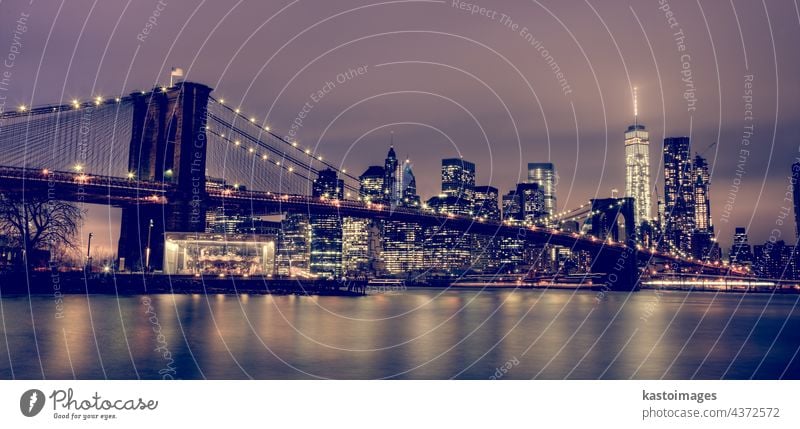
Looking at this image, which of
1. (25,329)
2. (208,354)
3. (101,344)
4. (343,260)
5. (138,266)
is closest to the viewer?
(208,354)

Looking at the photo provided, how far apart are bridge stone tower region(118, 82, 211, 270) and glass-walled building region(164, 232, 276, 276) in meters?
0.98

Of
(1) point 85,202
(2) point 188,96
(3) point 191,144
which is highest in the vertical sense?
(2) point 188,96

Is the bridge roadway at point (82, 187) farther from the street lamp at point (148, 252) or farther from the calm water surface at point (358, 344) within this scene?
the calm water surface at point (358, 344)

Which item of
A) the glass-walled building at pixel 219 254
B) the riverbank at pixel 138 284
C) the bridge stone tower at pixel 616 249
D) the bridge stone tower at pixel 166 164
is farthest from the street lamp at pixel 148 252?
the bridge stone tower at pixel 616 249

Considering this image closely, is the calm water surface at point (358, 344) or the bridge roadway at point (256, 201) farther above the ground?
the bridge roadway at point (256, 201)

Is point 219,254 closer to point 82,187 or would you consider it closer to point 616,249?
point 82,187

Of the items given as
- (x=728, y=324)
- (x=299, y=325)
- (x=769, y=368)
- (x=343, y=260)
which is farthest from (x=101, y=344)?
(x=343, y=260)

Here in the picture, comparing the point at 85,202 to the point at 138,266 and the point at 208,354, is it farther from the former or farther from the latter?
the point at 208,354

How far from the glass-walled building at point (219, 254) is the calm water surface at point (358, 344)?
10.3 meters

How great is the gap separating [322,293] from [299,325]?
35.3 meters

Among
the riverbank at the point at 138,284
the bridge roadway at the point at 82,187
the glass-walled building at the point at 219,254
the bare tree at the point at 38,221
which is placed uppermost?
the bridge roadway at the point at 82,187

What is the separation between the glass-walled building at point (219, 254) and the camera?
6225 centimetres

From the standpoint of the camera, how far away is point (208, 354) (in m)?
26.8

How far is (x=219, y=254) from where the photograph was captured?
222 ft
